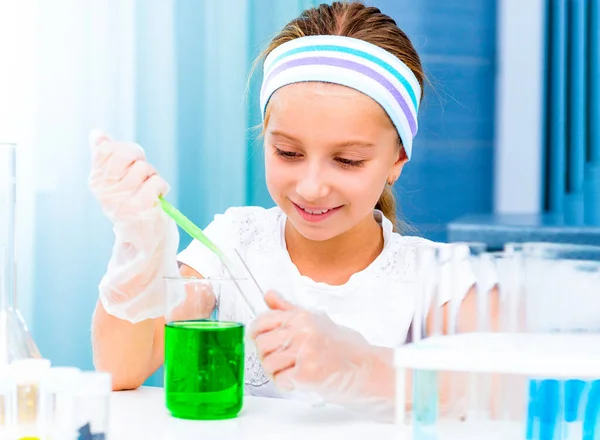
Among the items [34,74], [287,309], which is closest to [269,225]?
[287,309]

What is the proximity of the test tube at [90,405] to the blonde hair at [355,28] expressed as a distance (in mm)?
605

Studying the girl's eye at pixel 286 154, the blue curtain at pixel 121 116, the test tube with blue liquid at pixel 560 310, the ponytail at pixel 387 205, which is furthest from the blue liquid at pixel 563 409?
the blue curtain at pixel 121 116

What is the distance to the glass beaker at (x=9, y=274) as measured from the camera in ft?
2.61

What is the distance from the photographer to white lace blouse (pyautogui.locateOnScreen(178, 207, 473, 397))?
1248 millimetres

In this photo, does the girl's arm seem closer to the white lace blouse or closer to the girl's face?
the white lace blouse

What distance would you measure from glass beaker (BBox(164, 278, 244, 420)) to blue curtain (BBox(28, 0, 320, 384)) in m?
1.16

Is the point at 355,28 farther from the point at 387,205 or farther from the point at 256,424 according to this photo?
the point at 256,424

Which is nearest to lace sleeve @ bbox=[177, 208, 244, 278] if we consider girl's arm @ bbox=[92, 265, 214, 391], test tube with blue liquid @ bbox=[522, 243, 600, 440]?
girl's arm @ bbox=[92, 265, 214, 391]

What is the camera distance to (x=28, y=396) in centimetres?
70

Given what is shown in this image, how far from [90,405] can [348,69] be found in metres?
0.62

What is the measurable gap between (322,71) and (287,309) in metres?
0.42

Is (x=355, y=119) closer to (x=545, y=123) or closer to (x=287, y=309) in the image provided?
(x=287, y=309)

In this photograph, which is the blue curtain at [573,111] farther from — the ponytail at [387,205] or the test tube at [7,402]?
the test tube at [7,402]

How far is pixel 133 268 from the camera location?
3.12 ft
